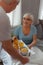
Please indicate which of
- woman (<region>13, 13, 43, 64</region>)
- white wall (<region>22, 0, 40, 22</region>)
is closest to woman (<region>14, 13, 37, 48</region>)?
woman (<region>13, 13, 43, 64</region>)

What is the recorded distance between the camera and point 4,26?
1.06 metres

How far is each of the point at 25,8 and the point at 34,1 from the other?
25 centimetres

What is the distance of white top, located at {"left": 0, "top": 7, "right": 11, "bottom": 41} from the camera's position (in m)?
1.06

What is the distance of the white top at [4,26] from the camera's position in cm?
106

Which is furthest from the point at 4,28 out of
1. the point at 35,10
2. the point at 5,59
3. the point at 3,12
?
the point at 35,10

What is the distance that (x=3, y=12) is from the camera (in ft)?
3.52

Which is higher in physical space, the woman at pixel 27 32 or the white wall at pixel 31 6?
the white wall at pixel 31 6

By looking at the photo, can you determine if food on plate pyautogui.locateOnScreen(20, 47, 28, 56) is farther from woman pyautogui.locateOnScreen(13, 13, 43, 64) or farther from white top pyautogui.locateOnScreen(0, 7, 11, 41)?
white top pyautogui.locateOnScreen(0, 7, 11, 41)

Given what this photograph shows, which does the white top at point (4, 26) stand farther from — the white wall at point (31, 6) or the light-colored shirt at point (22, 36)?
the white wall at point (31, 6)

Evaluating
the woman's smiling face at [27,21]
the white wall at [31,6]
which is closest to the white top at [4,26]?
the woman's smiling face at [27,21]

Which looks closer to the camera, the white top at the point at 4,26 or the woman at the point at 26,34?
the white top at the point at 4,26

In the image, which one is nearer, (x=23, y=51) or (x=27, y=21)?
(x=23, y=51)

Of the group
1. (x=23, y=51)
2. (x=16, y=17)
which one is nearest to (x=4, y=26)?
(x=23, y=51)

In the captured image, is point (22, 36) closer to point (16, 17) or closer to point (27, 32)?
point (27, 32)
